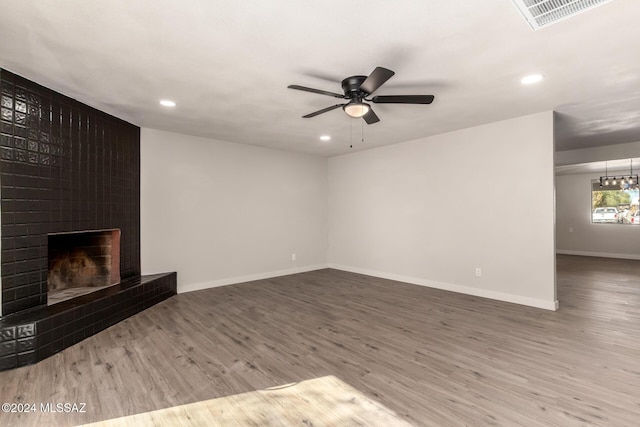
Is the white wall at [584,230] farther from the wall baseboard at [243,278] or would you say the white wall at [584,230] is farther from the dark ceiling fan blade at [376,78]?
the dark ceiling fan blade at [376,78]

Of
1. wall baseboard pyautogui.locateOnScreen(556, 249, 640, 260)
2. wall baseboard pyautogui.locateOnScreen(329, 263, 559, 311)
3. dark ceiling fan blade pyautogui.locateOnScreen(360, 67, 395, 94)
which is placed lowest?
wall baseboard pyautogui.locateOnScreen(329, 263, 559, 311)

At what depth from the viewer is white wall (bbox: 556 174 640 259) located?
784 centimetres

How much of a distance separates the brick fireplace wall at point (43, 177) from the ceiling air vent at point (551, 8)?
4.07 m

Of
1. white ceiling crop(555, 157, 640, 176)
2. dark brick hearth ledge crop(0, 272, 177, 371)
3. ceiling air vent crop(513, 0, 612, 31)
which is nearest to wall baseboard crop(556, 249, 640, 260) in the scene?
white ceiling crop(555, 157, 640, 176)

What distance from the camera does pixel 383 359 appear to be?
8.56 feet

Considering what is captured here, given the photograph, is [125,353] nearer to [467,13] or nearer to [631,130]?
[467,13]

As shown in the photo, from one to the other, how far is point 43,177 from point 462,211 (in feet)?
17.5

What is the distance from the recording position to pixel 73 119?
3.35 m

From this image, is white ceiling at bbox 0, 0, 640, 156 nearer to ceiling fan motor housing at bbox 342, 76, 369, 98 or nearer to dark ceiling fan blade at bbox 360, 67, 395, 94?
ceiling fan motor housing at bbox 342, 76, 369, 98

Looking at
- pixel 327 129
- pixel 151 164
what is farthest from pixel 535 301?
pixel 151 164

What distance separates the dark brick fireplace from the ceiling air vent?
13.4 feet

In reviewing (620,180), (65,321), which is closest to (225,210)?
(65,321)

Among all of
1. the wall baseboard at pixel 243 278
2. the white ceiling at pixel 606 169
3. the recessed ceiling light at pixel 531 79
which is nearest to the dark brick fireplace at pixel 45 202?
the wall baseboard at pixel 243 278

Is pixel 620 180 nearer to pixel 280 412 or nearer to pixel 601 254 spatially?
pixel 601 254
